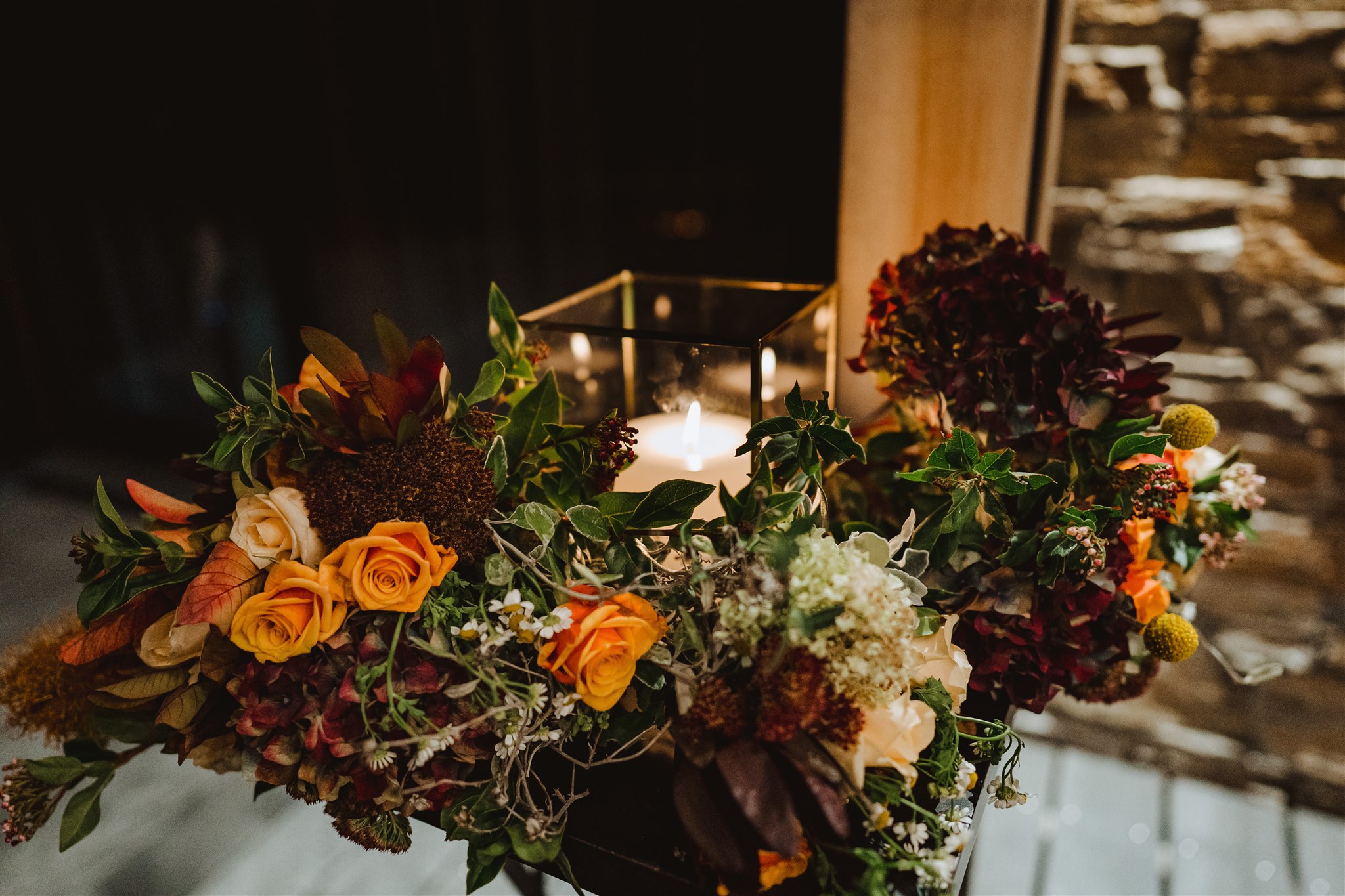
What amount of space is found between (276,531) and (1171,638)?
0.65m

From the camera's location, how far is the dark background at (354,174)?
0.64m

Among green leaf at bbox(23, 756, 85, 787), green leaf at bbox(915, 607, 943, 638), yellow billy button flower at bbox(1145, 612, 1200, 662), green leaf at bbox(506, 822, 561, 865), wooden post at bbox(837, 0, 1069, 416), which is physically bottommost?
green leaf at bbox(506, 822, 561, 865)

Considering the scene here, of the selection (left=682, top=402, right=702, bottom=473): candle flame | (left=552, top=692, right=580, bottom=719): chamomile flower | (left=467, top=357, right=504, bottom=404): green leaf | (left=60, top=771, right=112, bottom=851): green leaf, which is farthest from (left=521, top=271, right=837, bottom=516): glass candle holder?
(left=60, top=771, right=112, bottom=851): green leaf

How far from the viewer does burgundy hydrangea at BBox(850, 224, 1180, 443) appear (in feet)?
2.14

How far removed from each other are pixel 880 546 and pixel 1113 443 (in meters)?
0.22

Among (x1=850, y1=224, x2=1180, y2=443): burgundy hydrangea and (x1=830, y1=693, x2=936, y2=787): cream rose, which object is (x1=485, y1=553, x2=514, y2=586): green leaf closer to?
(x1=830, y1=693, x2=936, y2=787): cream rose

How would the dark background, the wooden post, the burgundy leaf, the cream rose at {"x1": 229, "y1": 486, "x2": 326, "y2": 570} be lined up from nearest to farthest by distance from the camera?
1. the burgundy leaf
2. the cream rose at {"x1": 229, "y1": 486, "x2": 326, "y2": 570}
3. the dark background
4. the wooden post

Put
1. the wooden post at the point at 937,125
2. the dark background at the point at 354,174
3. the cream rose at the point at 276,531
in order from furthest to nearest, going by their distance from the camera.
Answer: the wooden post at the point at 937,125 → the dark background at the point at 354,174 → the cream rose at the point at 276,531

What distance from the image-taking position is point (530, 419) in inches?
24.3

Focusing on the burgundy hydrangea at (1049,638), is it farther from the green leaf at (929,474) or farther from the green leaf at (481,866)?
the green leaf at (481,866)

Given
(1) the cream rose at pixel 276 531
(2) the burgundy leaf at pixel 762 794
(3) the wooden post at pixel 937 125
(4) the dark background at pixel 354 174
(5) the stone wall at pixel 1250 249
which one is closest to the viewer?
(2) the burgundy leaf at pixel 762 794

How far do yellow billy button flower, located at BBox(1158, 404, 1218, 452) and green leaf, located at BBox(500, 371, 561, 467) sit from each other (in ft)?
1.56

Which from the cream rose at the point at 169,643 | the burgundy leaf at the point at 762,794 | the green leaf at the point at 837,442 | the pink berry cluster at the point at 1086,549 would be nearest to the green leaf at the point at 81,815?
the cream rose at the point at 169,643

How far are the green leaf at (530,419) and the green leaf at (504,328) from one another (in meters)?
0.08
